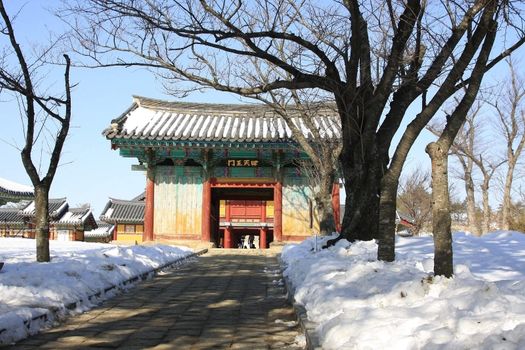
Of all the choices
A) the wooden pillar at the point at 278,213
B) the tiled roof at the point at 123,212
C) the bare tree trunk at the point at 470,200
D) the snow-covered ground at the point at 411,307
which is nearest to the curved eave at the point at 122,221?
the tiled roof at the point at 123,212

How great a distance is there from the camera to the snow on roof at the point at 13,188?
30522 millimetres

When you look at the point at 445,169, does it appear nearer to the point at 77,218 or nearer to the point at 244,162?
the point at 244,162

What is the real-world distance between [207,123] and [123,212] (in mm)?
25466

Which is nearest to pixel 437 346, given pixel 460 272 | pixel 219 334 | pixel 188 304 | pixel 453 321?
pixel 453 321

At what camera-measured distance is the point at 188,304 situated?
7.41 m

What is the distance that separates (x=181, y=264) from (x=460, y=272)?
374 inches

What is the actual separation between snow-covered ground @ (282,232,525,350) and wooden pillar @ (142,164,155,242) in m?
13.4

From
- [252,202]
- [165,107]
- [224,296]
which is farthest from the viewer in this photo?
[252,202]

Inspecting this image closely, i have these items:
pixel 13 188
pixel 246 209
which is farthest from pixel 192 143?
pixel 13 188

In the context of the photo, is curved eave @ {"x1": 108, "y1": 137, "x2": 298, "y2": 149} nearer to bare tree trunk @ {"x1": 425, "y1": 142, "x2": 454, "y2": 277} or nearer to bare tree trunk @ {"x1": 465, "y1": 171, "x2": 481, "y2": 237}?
bare tree trunk @ {"x1": 465, "y1": 171, "x2": 481, "y2": 237}

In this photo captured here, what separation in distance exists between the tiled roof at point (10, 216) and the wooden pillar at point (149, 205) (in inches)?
1181

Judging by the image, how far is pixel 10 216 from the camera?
46.2 meters

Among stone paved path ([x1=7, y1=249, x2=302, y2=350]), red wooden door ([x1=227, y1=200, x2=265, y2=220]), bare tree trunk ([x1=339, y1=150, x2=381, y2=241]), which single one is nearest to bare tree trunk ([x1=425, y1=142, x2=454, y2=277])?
stone paved path ([x1=7, y1=249, x2=302, y2=350])

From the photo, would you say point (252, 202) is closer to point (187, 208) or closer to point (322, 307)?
point (187, 208)
